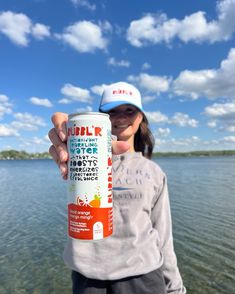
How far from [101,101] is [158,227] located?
1.12m

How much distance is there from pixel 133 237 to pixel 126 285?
34 centimetres

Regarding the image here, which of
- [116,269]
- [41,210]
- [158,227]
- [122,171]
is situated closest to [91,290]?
[116,269]

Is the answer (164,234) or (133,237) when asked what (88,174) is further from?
(164,234)

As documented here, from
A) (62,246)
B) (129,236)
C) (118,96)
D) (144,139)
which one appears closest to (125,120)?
(118,96)

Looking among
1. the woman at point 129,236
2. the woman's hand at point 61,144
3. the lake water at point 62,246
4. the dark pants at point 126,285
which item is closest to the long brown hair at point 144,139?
the woman at point 129,236

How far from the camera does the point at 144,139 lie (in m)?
2.85

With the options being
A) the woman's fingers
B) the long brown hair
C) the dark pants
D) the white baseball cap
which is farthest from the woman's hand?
the long brown hair

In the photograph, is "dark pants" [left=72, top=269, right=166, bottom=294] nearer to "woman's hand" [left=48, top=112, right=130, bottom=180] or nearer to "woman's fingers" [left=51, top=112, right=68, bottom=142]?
"woman's hand" [left=48, top=112, right=130, bottom=180]

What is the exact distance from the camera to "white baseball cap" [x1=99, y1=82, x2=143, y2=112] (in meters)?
2.22

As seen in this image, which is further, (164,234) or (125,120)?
(125,120)

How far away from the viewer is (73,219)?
63.1 inches

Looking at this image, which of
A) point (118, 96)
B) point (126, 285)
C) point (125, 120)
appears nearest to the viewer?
point (126, 285)

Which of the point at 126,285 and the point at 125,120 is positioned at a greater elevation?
the point at 125,120

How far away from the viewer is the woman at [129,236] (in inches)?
79.0
